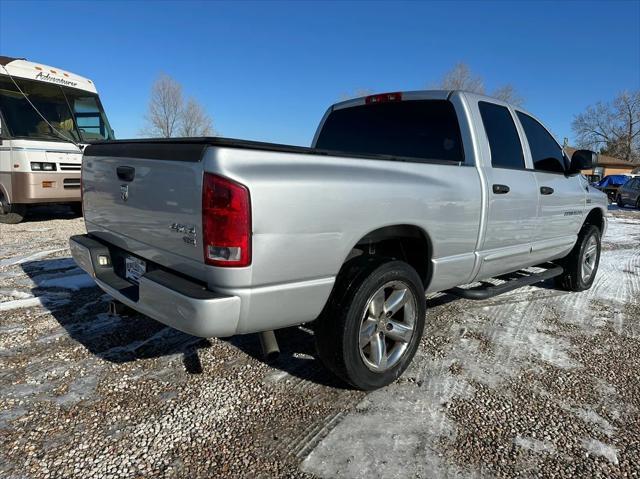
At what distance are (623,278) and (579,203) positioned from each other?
2.19 m

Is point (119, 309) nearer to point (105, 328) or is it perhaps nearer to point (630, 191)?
point (105, 328)

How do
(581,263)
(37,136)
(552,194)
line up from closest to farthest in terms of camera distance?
1. (552,194)
2. (581,263)
3. (37,136)

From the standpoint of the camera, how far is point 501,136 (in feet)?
12.5

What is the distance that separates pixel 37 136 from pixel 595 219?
31.1 feet

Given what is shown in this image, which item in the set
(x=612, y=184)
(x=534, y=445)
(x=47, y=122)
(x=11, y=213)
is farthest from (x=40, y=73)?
(x=612, y=184)

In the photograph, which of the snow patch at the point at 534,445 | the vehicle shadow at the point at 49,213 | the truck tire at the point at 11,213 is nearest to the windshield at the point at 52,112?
the truck tire at the point at 11,213

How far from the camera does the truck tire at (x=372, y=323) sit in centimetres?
254

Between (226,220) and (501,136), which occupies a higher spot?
(501,136)

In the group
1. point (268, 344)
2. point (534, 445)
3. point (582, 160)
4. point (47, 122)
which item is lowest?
point (534, 445)

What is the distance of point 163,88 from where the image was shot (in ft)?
139

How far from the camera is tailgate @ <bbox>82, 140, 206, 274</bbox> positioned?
7.18 ft

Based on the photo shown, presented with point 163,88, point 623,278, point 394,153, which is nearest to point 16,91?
point 394,153

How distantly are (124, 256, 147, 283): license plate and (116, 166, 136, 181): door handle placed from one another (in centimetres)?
50

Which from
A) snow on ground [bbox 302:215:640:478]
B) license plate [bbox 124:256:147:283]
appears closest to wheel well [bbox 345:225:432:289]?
snow on ground [bbox 302:215:640:478]
